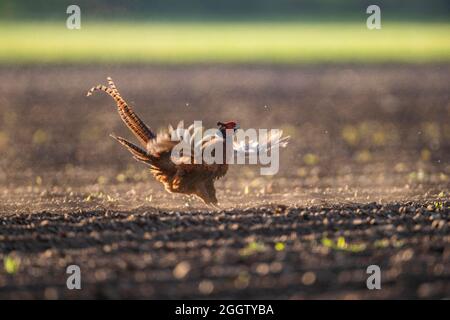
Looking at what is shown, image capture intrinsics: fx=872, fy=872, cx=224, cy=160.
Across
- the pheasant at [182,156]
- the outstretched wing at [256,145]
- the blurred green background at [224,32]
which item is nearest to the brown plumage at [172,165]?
the pheasant at [182,156]

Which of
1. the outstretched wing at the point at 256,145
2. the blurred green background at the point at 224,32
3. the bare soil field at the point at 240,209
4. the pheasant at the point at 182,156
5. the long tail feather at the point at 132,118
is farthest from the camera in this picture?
the blurred green background at the point at 224,32

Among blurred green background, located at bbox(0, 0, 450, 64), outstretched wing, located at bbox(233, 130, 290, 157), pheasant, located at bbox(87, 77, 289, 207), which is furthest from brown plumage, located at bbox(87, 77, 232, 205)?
blurred green background, located at bbox(0, 0, 450, 64)

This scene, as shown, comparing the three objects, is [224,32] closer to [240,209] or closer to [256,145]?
[240,209]

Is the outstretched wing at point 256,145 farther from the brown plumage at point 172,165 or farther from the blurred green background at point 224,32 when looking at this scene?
the blurred green background at point 224,32

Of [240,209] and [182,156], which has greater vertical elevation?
[182,156]

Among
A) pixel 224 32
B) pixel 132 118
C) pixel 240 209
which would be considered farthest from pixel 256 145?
pixel 224 32

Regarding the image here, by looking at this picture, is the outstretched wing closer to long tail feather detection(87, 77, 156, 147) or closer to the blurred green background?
long tail feather detection(87, 77, 156, 147)

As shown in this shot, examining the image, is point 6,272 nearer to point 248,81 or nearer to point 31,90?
point 31,90
